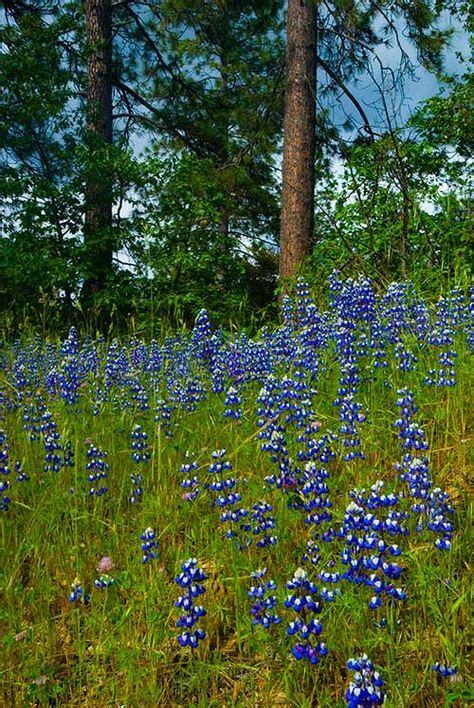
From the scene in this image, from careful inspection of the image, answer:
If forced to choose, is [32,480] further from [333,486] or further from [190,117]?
[190,117]

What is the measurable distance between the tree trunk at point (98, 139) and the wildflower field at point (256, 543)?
924 centimetres

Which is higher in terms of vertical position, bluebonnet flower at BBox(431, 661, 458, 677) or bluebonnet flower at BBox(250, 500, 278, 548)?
bluebonnet flower at BBox(250, 500, 278, 548)

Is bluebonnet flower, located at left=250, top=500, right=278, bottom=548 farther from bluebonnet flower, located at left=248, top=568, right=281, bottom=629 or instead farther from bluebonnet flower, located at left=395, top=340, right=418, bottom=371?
bluebonnet flower, located at left=395, top=340, right=418, bottom=371

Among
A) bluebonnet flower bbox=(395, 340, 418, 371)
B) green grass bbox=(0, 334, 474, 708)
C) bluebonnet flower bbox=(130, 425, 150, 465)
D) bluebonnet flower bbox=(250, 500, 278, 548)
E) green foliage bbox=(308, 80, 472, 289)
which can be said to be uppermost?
green foliage bbox=(308, 80, 472, 289)

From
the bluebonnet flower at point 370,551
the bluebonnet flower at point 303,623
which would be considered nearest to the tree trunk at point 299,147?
the bluebonnet flower at point 370,551

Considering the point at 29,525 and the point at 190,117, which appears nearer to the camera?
the point at 29,525

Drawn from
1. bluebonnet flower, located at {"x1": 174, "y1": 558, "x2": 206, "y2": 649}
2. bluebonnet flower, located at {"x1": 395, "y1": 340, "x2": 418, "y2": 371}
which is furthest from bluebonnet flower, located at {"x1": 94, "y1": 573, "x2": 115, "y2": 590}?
bluebonnet flower, located at {"x1": 395, "y1": 340, "x2": 418, "y2": 371}

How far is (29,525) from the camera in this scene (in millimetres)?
3574

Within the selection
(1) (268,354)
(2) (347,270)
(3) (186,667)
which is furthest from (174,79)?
(3) (186,667)

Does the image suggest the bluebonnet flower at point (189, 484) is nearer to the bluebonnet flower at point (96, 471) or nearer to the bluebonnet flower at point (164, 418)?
the bluebonnet flower at point (96, 471)

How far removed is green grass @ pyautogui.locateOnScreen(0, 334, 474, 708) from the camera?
2412 millimetres

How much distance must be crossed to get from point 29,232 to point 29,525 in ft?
36.6

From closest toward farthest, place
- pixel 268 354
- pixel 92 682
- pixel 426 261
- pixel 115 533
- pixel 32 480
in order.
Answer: pixel 92 682 → pixel 115 533 → pixel 32 480 → pixel 268 354 → pixel 426 261

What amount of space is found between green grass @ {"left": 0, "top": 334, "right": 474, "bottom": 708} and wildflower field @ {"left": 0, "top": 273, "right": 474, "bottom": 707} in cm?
1
